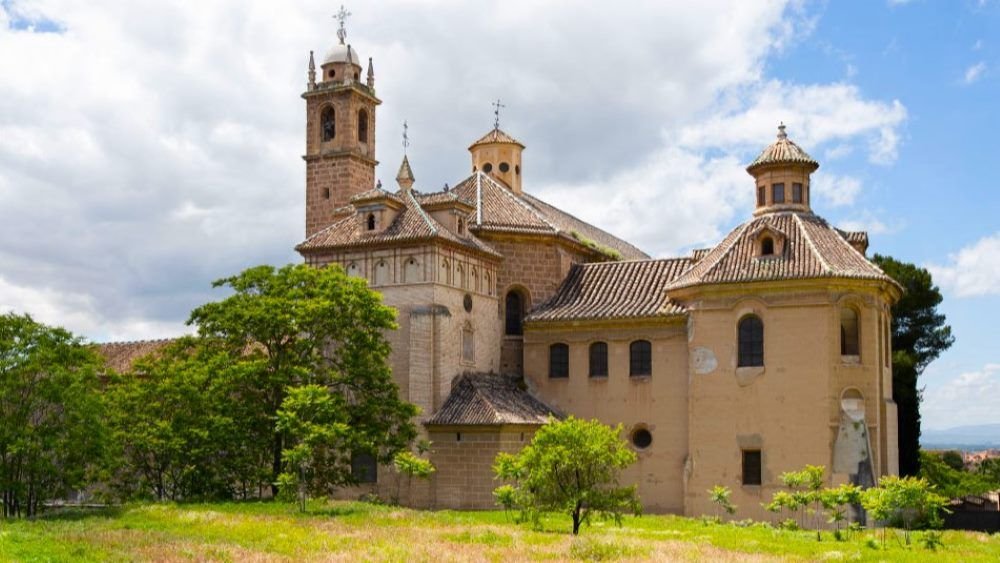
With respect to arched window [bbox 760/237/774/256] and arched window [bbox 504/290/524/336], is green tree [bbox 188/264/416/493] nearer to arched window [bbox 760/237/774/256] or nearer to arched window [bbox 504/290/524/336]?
arched window [bbox 504/290/524/336]

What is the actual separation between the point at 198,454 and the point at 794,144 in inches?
1012

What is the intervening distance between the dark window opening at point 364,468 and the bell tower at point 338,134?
11.4m

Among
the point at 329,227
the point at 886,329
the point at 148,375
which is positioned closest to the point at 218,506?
the point at 148,375

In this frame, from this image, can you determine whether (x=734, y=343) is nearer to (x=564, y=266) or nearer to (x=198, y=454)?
(x=564, y=266)

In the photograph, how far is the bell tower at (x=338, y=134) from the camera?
49750 mm

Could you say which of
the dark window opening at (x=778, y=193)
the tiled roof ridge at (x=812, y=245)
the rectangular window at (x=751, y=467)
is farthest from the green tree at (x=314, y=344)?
the dark window opening at (x=778, y=193)

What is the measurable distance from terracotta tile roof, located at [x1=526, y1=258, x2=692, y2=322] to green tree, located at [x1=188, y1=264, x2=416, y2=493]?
881cm

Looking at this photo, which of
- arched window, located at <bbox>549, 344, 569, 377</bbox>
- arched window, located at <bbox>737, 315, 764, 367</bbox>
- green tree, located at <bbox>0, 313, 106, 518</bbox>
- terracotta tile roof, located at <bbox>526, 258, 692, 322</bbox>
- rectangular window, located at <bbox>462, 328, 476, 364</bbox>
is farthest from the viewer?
arched window, located at <bbox>549, 344, 569, 377</bbox>

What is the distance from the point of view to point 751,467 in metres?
41.5

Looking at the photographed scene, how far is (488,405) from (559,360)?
5.26m

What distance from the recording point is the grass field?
2406 centimetres

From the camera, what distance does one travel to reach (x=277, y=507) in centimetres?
3472

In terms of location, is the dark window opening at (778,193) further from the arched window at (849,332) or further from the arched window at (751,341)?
the arched window at (751,341)

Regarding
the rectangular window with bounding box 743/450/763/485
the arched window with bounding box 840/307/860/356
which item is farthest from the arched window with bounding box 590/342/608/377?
the arched window with bounding box 840/307/860/356
